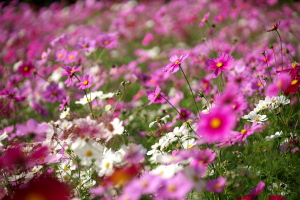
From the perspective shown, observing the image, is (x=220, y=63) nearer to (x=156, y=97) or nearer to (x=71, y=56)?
(x=156, y=97)

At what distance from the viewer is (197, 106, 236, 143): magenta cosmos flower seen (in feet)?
2.50

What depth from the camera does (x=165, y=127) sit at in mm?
1625

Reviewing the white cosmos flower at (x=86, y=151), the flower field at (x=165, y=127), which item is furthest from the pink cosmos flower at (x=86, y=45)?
the white cosmos flower at (x=86, y=151)

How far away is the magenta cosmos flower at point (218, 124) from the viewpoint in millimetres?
761

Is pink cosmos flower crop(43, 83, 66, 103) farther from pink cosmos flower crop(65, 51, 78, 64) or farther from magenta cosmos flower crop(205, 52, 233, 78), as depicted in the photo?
magenta cosmos flower crop(205, 52, 233, 78)

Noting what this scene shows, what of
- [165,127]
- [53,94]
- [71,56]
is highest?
[71,56]

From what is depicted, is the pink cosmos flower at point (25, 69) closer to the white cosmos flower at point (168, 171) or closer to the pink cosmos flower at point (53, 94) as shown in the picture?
the pink cosmos flower at point (53, 94)

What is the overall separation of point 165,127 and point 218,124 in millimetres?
836

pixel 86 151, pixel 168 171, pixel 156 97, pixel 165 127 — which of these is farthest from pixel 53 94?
pixel 168 171

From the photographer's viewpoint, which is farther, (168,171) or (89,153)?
(89,153)

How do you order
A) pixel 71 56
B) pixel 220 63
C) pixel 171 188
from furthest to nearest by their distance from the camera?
1. pixel 71 56
2. pixel 220 63
3. pixel 171 188

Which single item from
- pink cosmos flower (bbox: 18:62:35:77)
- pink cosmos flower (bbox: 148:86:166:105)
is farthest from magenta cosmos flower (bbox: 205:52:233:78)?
pink cosmos flower (bbox: 18:62:35:77)

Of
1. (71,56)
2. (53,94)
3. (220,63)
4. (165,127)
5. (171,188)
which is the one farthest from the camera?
(71,56)

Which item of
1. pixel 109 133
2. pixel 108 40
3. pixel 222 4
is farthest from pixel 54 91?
pixel 222 4
